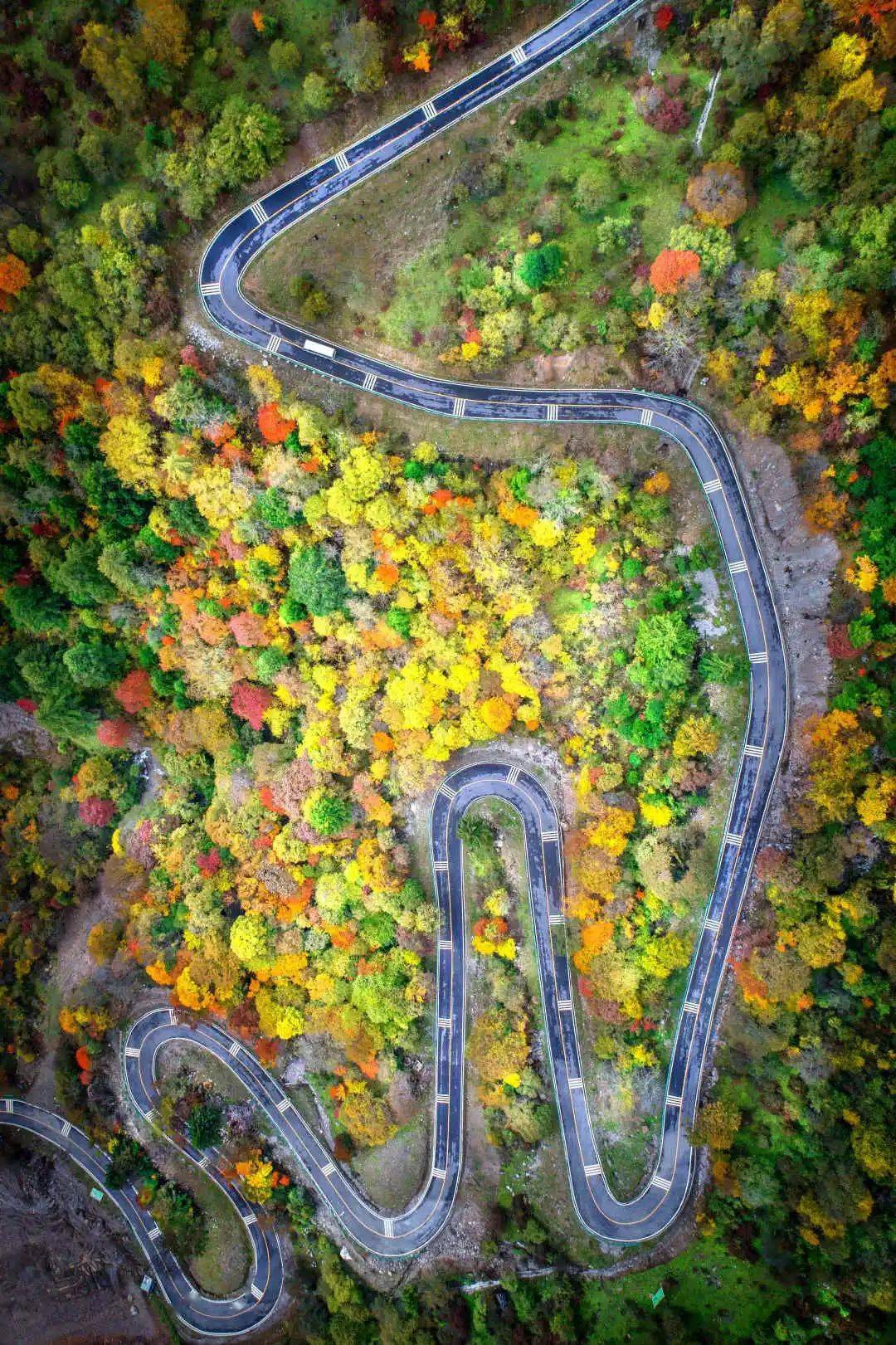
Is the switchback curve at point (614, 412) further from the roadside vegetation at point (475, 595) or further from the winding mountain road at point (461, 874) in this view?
the roadside vegetation at point (475, 595)

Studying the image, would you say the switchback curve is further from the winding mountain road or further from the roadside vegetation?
the roadside vegetation

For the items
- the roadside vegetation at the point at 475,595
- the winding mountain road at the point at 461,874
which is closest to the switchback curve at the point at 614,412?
the winding mountain road at the point at 461,874

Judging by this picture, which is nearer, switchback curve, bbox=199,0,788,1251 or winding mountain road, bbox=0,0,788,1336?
switchback curve, bbox=199,0,788,1251

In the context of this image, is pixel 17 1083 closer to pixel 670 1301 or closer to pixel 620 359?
pixel 670 1301

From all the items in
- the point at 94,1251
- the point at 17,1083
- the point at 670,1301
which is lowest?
the point at 670,1301

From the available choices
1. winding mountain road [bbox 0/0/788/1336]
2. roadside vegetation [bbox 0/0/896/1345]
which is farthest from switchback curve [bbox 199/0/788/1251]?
roadside vegetation [bbox 0/0/896/1345]

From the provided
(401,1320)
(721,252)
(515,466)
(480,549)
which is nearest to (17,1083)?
(401,1320)

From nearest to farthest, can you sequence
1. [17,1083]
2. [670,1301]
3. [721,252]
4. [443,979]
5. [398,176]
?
1. [721,252]
2. [398,176]
3. [670,1301]
4. [443,979]
5. [17,1083]
